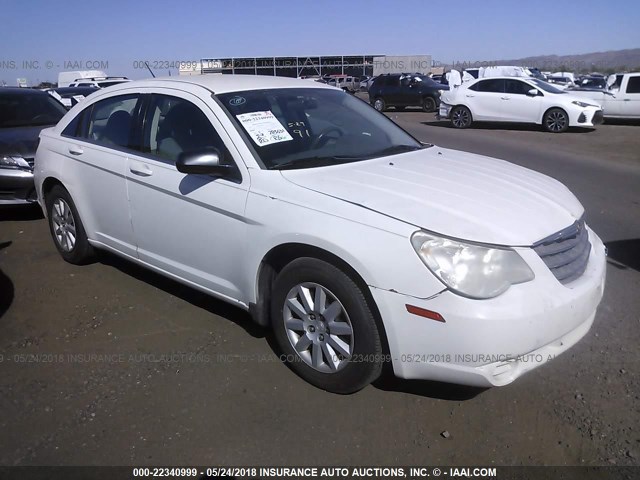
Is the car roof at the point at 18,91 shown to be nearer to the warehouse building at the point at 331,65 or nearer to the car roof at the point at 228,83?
the car roof at the point at 228,83

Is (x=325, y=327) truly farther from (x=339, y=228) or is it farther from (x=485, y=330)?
(x=485, y=330)

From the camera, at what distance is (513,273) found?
265cm

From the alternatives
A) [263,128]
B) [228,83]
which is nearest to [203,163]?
[263,128]

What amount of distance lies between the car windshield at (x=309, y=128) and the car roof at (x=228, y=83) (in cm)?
8

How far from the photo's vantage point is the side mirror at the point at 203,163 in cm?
328

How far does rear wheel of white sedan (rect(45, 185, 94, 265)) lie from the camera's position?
4.80 meters

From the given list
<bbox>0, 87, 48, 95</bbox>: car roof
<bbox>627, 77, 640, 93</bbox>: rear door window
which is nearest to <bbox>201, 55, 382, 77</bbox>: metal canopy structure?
<bbox>627, 77, 640, 93</bbox>: rear door window

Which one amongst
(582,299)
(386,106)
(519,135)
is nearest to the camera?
(582,299)

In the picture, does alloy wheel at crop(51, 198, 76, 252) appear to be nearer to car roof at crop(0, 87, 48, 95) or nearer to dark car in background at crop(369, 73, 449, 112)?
car roof at crop(0, 87, 48, 95)

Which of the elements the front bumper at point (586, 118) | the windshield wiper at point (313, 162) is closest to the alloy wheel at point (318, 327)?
the windshield wiper at point (313, 162)

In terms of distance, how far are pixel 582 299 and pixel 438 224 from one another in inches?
34.7

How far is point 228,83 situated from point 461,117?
14.6 meters

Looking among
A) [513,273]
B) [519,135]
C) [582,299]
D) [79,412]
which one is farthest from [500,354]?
[519,135]

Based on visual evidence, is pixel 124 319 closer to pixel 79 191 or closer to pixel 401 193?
pixel 79 191
